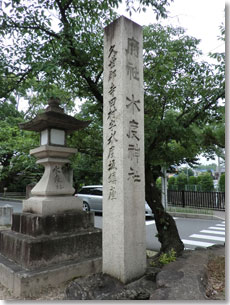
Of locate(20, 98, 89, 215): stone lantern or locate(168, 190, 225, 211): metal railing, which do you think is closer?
locate(20, 98, 89, 215): stone lantern

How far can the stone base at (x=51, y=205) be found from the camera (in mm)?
4316

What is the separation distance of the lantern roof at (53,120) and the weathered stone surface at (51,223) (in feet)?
5.78

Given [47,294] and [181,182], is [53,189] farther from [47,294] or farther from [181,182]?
[181,182]

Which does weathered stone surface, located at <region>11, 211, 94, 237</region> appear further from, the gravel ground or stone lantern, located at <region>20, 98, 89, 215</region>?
the gravel ground

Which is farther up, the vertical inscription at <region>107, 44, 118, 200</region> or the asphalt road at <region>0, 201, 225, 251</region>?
the vertical inscription at <region>107, 44, 118, 200</region>

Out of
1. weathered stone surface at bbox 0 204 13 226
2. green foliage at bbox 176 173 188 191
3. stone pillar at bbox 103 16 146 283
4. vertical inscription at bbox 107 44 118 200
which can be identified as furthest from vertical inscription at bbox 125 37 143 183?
green foliage at bbox 176 173 188 191

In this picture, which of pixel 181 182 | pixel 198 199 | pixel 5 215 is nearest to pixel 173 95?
pixel 5 215

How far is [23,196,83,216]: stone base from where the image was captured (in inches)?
170

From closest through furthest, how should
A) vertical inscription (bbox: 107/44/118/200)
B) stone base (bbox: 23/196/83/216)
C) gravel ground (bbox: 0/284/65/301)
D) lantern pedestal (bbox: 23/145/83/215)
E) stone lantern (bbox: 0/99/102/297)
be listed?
vertical inscription (bbox: 107/44/118/200) → gravel ground (bbox: 0/284/65/301) → stone lantern (bbox: 0/99/102/297) → stone base (bbox: 23/196/83/216) → lantern pedestal (bbox: 23/145/83/215)

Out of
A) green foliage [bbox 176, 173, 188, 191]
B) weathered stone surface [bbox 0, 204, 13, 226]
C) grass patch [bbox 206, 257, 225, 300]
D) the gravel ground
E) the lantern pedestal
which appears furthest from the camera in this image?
green foliage [bbox 176, 173, 188, 191]

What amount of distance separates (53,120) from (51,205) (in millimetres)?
1626

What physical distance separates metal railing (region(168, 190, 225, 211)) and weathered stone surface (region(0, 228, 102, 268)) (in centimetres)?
1223

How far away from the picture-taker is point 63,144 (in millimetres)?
4930

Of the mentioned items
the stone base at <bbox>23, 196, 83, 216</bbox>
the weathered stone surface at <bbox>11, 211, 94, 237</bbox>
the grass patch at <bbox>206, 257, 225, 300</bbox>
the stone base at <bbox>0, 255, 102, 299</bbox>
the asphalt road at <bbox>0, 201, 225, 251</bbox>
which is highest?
the stone base at <bbox>23, 196, 83, 216</bbox>
